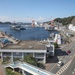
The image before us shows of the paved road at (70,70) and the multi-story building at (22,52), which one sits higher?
the multi-story building at (22,52)

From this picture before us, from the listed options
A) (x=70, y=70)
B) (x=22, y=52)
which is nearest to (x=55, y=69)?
(x=70, y=70)

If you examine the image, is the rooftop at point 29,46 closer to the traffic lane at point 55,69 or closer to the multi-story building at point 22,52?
the multi-story building at point 22,52

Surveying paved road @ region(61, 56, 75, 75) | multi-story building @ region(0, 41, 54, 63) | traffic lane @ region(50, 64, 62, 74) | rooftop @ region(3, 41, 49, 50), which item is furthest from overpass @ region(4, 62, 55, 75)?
rooftop @ region(3, 41, 49, 50)

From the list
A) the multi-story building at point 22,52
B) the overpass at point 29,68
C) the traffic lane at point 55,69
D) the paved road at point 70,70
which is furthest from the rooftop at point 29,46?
the overpass at point 29,68

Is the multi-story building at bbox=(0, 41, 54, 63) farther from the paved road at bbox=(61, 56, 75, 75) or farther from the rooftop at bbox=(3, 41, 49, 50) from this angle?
the paved road at bbox=(61, 56, 75, 75)

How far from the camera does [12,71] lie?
27156mm

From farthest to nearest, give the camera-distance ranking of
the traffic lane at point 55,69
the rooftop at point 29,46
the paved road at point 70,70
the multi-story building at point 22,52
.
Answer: the rooftop at point 29,46 → the multi-story building at point 22,52 → the traffic lane at point 55,69 → the paved road at point 70,70

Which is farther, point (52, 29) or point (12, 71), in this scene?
point (52, 29)

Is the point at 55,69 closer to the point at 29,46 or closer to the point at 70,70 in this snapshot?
the point at 70,70

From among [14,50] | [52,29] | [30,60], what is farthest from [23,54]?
[52,29]

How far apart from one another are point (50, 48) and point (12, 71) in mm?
10459

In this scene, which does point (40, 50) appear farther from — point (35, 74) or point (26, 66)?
point (35, 74)

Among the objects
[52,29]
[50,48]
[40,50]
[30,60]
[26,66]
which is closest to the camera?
[26,66]

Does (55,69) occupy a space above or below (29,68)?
below
